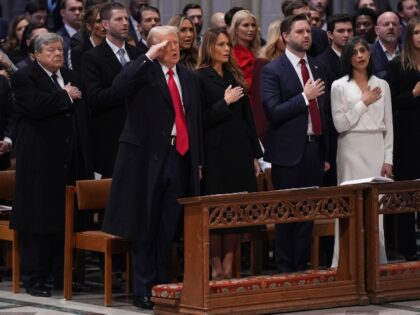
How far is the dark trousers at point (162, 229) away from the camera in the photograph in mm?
10000

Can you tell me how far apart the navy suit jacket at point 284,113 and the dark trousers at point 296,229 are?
67 millimetres

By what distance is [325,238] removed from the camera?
472 inches

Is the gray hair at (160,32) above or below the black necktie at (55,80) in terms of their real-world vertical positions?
above

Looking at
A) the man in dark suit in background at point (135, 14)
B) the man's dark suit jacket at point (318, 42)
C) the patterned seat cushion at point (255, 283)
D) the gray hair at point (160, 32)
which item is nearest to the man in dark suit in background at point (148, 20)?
the man in dark suit in background at point (135, 14)

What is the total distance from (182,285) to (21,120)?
2089 mm

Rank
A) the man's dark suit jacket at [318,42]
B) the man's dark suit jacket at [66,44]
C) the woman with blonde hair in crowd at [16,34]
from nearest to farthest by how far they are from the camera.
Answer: the man's dark suit jacket at [66,44] → the man's dark suit jacket at [318,42] → the woman with blonde hair in crowd at [16,34]

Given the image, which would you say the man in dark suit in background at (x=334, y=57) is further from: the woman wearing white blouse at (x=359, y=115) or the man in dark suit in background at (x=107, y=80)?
the man in dark suit in background at (x=107, y=80)

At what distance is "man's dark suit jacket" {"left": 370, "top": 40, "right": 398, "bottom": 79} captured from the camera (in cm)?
1241

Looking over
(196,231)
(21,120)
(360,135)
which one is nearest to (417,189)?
(360,135)

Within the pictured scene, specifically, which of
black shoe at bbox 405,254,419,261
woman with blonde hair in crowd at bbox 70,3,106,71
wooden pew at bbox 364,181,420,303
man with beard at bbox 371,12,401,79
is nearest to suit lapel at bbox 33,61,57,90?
woman with blonde hair in crowd at bbox 70,3,106,71

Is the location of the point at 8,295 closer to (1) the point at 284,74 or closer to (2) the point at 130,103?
(2) the point at 130,103

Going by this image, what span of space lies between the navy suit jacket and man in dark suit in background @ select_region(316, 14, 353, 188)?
1.93 feet

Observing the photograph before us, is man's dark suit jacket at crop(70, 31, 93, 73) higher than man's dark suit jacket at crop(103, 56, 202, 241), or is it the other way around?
man's dark suit jacket at crop(70, 31, 93, 73)

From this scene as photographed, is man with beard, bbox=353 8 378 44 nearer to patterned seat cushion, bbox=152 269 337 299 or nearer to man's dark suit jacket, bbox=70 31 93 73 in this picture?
man's dark suit jacket, bbox=70 31 93 73
